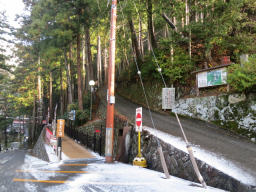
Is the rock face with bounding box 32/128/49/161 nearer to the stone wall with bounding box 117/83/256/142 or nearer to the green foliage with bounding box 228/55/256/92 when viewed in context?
the stone wall with bounding box 117/83/256/142

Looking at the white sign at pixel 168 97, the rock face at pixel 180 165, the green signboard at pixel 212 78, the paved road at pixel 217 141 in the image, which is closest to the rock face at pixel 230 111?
the paved road at pixel 217 141

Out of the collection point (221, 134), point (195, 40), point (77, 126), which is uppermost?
point (195, 40)

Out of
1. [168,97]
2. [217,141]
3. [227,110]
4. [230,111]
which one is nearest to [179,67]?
[168,97]

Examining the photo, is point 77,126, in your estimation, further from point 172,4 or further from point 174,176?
point 174,176

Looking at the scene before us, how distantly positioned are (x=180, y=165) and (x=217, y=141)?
208 cm

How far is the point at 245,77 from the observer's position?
7445 millimetres

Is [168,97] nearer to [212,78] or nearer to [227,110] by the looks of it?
[212,78]

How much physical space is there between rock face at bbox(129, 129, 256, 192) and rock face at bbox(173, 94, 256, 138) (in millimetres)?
3287

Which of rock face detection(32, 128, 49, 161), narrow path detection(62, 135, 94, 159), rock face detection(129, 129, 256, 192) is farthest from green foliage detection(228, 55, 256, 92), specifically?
rock face detection(32, 128, 49, 161)

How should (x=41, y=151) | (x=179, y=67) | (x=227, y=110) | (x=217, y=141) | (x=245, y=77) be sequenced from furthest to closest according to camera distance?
(x=41, y=151) < (x=179, y=67) < (x=227, y=110) < (x=245, y=77) < (x=217, y=141)

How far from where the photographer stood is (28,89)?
36.8 metres

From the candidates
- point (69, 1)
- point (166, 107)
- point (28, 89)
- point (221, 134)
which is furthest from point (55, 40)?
point (28, 89)

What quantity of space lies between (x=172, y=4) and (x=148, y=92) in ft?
21.8

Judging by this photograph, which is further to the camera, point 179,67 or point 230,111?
point 179,67
